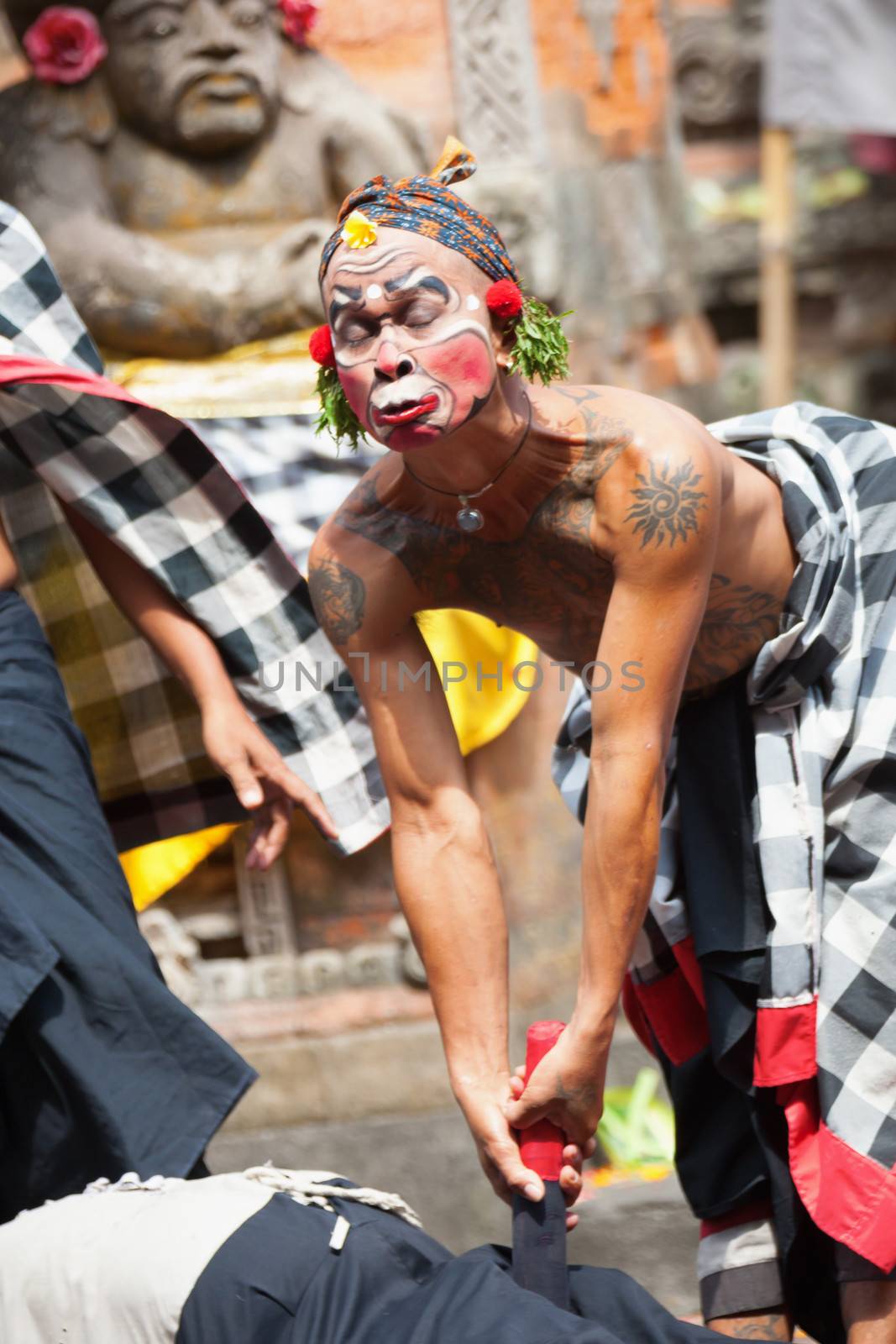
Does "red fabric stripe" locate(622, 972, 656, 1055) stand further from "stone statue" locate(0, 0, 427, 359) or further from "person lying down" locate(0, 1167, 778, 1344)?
"stone statue" locate(0, 0, 427, 359)

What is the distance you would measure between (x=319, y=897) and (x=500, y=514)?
7.24 ft

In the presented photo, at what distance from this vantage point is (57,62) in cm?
461

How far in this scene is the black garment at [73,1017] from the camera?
2.91 metres

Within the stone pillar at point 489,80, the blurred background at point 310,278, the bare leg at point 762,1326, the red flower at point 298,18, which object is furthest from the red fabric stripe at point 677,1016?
the red flower at point 298,18

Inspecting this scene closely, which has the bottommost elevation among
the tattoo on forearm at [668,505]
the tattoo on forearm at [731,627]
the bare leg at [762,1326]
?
the bare leg at [762,1326]

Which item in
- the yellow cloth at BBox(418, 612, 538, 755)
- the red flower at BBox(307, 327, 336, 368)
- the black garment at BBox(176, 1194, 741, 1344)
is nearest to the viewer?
the black garment at BBox(176, 1194, 741, 1344)

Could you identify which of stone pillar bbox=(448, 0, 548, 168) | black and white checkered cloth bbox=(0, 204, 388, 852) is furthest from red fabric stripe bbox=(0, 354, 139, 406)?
stone pillar bbox=(448, 0, 548, 168)

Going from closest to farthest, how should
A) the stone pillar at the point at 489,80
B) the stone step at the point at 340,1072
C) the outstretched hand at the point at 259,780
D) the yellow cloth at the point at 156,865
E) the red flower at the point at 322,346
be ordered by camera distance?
the red flower at the point at 322,346 < the outstretched hand at the point at 259,780 < the yellow cloth at the point at 156,865 < the stone step at the point at 340,1072 < the stone pillar at the point at 489,80

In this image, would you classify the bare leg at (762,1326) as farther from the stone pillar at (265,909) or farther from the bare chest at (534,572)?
the stone pillar at (265,909)

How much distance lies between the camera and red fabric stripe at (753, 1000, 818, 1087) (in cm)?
290

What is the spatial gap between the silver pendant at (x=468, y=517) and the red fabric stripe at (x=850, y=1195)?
1013 millimetres

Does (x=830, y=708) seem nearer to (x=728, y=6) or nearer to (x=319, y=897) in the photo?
(x=319, y=897)

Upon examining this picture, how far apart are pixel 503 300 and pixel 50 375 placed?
946 mm

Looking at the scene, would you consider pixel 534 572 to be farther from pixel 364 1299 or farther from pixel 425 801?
pixel 364 1299
